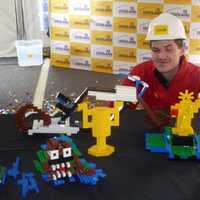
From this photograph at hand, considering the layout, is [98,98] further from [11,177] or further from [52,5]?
[52,5]

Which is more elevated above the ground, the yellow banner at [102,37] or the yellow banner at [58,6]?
the yellow banner at [58,6]

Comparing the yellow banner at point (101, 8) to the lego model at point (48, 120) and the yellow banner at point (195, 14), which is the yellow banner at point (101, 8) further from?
the lego model at point (48, 120)

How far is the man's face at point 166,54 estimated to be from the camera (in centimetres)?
162

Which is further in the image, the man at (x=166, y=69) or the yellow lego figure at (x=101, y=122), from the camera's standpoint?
the man at (x=166, y=69)

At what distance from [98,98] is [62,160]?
23 centimetres

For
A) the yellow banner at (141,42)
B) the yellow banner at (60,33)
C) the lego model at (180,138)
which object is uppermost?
the yellow banner at (60,33)

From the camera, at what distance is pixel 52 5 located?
4.11m

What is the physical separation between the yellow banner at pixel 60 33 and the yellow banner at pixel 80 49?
109mm

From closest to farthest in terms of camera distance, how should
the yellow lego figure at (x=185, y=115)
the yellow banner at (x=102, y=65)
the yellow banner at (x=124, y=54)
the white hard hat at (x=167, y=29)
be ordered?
the yellow lego figure at (x=185, y=115), the white hard hat at (x=167, y=29), the yellow banner at (x=124, y=54), the yellow banner at (x=102, y=65)

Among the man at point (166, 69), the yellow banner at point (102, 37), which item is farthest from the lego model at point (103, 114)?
the yellow banner at point (102, 37)

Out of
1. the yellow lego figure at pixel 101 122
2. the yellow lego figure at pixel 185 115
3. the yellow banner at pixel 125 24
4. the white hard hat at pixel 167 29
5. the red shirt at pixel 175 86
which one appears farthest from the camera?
the yellow banner at pixel 125 24

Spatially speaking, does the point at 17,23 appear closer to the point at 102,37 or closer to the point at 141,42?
the point at 102,37

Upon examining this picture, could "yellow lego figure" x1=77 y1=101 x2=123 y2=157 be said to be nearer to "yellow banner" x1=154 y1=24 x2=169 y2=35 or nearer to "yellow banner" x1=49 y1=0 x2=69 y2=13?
"yellow banner" x1=154 y1=24 x2=169 y2=35

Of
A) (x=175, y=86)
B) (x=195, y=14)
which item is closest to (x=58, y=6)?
(x=195, y=14)
